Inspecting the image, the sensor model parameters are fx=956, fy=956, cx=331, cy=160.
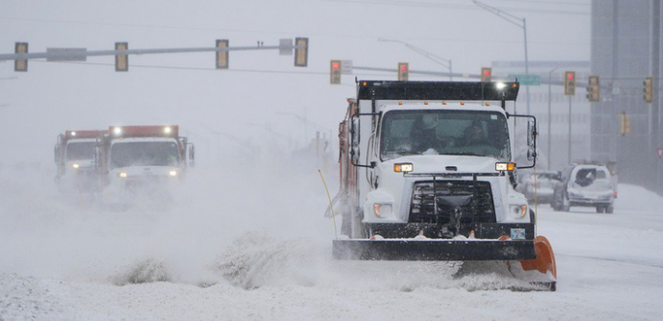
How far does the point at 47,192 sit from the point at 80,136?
8.85ft

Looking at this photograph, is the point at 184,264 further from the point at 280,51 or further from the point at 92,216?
the point at 280,51

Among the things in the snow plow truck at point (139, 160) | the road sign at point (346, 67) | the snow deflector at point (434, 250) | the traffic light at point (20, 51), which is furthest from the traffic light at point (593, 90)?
the snow deflector at point (434, 250)

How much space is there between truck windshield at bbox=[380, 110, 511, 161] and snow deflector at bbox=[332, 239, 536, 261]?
169 cm

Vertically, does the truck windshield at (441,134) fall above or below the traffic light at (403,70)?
below

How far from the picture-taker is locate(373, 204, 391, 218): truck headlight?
12.1 meters

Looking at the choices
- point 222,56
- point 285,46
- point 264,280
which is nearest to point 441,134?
point 264,280

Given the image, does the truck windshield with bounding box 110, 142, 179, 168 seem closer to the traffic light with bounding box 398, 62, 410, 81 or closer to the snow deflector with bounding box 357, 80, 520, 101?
the traffic light with bounding box 398, 62, 410, 81

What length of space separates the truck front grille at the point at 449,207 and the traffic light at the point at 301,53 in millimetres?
22885

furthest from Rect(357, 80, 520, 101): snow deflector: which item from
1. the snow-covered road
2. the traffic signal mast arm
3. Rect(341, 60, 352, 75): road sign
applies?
Rect(341, 60, 352, 75): road sign

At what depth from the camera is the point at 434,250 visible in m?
11.3

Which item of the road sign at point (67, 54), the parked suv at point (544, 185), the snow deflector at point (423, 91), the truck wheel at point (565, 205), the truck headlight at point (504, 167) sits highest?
the road sign at point (67, 54)

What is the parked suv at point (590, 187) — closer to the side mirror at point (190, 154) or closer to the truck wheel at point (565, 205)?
the truck wheel at point (565, 205)

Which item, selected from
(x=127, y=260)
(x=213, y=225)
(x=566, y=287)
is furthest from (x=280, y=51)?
(x=566, y=287)

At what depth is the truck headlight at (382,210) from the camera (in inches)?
478
